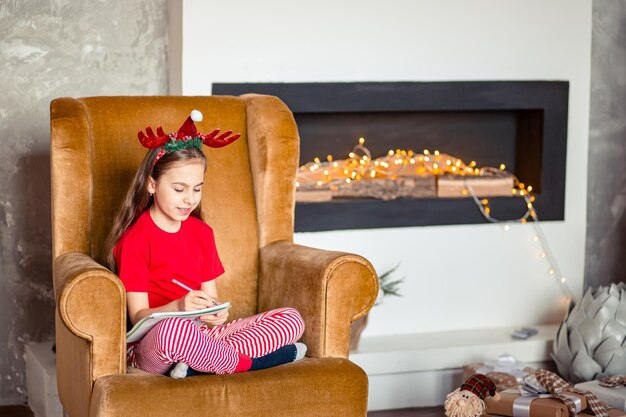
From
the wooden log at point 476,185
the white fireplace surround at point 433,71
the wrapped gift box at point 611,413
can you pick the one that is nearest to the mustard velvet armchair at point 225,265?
the white fireplace surround at point 433,71

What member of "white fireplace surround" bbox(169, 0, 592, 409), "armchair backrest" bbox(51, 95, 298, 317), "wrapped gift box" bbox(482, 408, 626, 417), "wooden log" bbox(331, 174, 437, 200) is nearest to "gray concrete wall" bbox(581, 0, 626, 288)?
"white fireplace surround" bbox(169, 0, 592, 409)

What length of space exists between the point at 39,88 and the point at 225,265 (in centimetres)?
108

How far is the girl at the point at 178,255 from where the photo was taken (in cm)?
244

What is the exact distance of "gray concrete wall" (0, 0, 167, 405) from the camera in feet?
11.3

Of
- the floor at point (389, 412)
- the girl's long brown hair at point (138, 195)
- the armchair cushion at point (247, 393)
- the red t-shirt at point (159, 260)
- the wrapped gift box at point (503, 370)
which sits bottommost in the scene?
the floor at point (389, 412)

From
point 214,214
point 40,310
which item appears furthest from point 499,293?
point 40,310

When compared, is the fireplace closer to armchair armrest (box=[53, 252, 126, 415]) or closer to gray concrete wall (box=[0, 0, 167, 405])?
gray concrete wall (box=[0, 0, 167, 405])

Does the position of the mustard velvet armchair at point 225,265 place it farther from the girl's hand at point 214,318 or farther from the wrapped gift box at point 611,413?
the wrapped gift box at point 611,413

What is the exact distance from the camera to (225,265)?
2.84m

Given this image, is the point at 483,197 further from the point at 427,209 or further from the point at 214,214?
the point at 214,214

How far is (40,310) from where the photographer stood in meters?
3.57

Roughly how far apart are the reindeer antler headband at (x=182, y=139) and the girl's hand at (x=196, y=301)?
37 centimetres

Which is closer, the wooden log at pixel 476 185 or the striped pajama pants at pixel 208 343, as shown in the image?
the striped pajama pants at pixel 208 343

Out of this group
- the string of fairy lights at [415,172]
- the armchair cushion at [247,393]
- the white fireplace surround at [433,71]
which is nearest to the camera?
the armchair cushion at [247,393]
